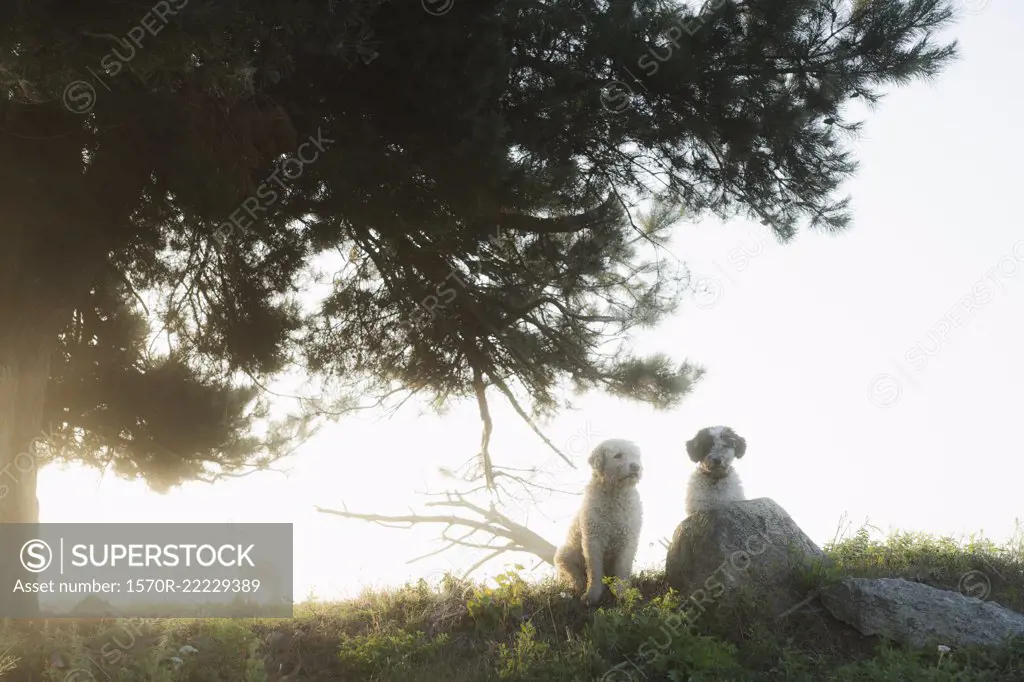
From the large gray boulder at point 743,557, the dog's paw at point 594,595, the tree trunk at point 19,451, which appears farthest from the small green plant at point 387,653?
the tree trunk at point 19,451

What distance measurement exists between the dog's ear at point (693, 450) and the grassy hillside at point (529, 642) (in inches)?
44.9

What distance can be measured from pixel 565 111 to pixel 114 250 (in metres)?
5.02

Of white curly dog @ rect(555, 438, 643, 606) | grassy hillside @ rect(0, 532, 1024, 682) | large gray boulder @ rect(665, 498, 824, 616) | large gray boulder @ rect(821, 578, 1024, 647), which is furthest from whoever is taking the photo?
white curly dog @ rect(555, 438, 643, 606)

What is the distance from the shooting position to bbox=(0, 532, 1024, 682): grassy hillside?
5859 mm

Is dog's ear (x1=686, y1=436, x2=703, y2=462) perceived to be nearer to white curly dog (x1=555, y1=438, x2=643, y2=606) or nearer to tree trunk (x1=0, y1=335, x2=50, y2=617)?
white curly dog (x1=555, y1=438, x2=643, y2=606)

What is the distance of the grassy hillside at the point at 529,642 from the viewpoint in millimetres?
5859

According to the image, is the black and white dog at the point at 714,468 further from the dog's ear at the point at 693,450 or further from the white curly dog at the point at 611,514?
the white curly dog at the point at 611,514

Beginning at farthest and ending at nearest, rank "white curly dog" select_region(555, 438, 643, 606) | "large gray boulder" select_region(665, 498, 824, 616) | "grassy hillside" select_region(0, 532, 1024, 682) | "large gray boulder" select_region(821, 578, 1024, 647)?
"white curly dog" select_region(555, 438, 643, 606), "large gray boulder" select_region(665, 498, 824, 616), "large gray boulder" select_region(821, 578, 1024, 647), "grassy hillside" select_region(0, 532, 1024, 682)

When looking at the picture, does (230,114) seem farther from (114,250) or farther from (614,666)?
(614,666)

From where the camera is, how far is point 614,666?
5.92 meters

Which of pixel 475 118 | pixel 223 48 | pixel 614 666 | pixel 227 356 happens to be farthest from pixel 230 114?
pixel 614 666

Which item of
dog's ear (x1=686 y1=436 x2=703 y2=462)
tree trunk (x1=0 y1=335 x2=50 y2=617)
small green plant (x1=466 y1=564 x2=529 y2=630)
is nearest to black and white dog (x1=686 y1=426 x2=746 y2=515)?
dog's ear (x1=686 y1=436 x2=703 y2=462)

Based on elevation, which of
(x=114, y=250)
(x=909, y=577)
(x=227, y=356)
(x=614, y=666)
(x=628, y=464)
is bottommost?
(x=614, y=666)

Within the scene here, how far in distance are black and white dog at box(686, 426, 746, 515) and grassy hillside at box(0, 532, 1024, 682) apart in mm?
826
